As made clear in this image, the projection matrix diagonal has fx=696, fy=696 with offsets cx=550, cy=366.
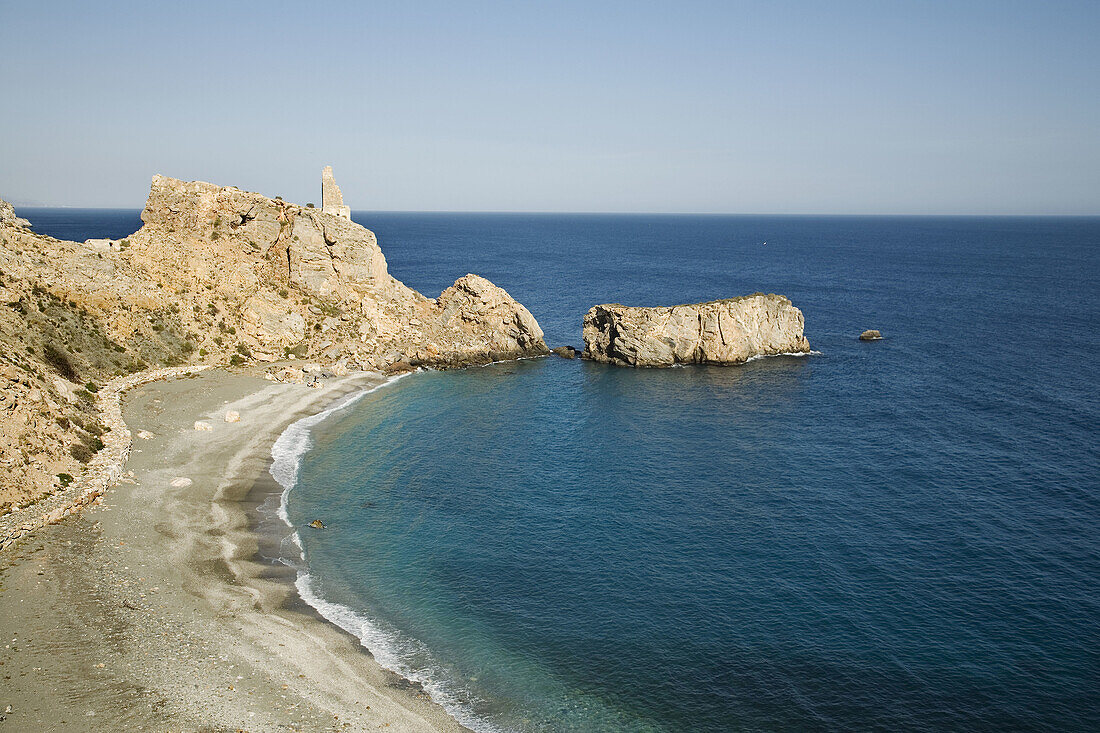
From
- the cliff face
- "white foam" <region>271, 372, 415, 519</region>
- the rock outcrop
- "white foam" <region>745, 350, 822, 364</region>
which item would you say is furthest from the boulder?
the rock outcrop

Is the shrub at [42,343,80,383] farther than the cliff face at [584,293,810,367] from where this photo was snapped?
No

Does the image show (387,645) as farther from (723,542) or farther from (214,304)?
(214,304)

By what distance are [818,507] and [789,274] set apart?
488ft

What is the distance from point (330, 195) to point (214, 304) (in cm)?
2668

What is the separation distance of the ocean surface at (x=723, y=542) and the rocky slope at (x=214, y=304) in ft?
36.2

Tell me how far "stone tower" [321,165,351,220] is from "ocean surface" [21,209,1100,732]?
32.2 metres

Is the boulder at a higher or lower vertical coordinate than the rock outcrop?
lower

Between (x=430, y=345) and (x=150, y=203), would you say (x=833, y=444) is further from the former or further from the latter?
(x=150, y=203)

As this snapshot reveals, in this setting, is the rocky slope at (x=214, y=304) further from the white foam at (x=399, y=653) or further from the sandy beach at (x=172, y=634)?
the white foam at (x=399, y=653)

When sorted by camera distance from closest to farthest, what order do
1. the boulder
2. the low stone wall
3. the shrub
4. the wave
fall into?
the wave
the low stone wall
the shrub
the boulder

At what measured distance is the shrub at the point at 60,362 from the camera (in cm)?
6332

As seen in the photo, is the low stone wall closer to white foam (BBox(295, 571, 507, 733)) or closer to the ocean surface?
the ocean surface

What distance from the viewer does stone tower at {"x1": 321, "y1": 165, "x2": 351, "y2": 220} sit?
10188cm

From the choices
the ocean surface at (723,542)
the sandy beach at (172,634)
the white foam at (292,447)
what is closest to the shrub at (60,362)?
the sandy beach at (172,634)
